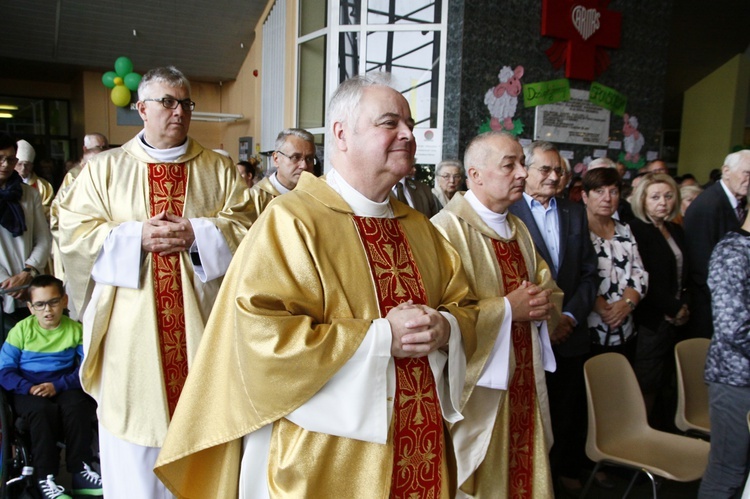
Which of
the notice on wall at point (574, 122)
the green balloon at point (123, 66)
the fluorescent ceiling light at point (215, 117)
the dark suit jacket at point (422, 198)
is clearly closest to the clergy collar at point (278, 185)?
the dark suit jacket at point (422, 198)

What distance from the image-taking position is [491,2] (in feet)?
23.8

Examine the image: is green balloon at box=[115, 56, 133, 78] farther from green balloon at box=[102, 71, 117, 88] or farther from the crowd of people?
the crowd of people

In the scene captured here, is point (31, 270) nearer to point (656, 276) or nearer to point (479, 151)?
point (479, 151)

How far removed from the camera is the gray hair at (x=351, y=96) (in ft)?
6.15

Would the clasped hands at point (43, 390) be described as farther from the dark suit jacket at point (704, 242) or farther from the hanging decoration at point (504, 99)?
the hanging decoration at point (504, 99)

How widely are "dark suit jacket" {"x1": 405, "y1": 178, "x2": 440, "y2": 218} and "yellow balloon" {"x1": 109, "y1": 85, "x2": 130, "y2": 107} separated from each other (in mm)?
8127

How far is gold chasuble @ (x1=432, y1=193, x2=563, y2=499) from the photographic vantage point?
254cm

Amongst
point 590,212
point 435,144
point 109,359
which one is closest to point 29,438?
point 109,359

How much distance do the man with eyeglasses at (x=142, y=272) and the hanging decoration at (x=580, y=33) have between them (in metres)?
5.98

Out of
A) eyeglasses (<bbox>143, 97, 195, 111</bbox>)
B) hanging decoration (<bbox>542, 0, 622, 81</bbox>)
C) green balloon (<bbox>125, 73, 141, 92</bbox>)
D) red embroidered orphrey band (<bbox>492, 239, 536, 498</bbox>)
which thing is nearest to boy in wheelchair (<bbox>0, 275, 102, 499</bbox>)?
eyeglasses (<bbox>143, 97, 195, 111</bbox>)

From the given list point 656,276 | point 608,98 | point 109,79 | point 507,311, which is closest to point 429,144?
point 608,98

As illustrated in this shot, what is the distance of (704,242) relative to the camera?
4.21 m

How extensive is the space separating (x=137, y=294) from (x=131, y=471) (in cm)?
76

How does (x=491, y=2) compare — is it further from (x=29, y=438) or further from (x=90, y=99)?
(x=90, y=99)
